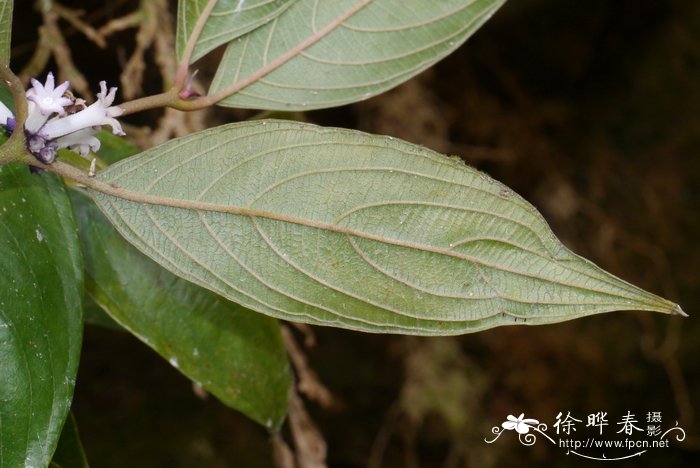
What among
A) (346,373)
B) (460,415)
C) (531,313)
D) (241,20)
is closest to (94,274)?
(241,20)

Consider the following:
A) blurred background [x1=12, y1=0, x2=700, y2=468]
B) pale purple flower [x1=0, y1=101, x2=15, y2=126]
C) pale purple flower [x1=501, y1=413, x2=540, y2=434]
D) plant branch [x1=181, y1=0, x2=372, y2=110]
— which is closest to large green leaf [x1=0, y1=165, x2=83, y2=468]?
pale purple flower [x1=0, y1=101, x2=15, y2=126]

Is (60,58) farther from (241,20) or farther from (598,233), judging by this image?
(598,233)

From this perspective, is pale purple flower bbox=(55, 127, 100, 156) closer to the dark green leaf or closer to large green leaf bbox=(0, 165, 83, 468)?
large green leaf bbox=(0, 165, 83, 468)

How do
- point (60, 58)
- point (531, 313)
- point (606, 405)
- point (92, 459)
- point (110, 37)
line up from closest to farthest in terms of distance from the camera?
point (531, 313) → point (60, 58) → point (110, 37) → point (92, 459) → point (606, 405)

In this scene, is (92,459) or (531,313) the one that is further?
(92,459)

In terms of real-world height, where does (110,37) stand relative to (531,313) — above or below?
above

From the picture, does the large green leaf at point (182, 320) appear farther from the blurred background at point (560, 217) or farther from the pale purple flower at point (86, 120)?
the blurred background at point (560, 217)
